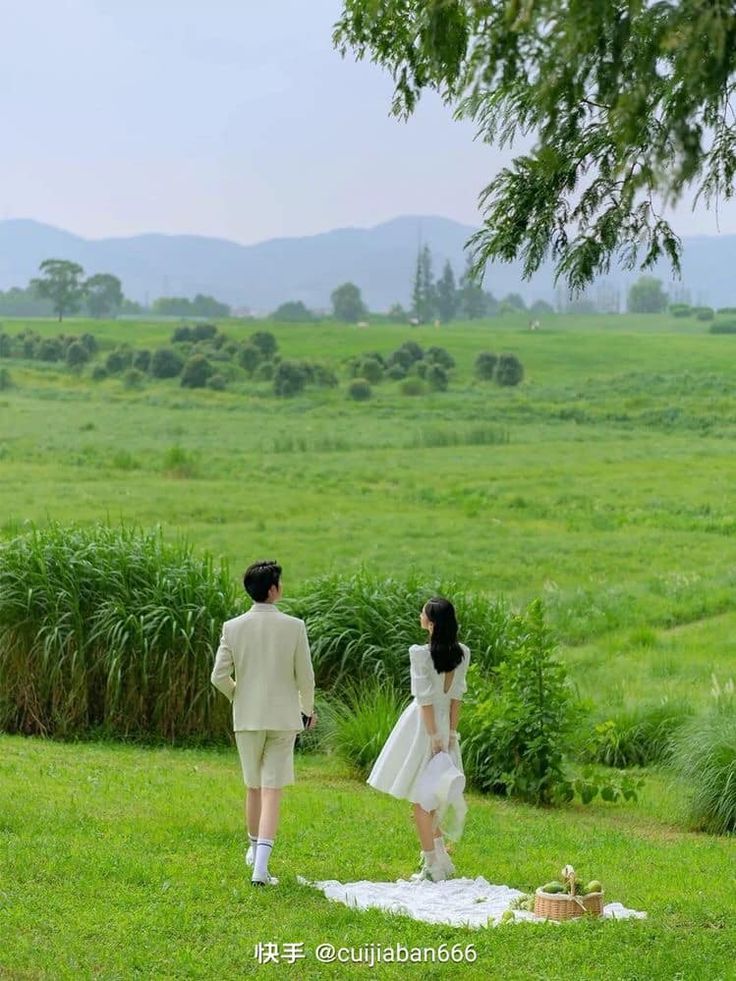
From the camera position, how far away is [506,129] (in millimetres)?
6750

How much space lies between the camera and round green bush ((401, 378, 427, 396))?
73.3m

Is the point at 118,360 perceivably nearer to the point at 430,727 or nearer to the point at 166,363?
the point at 166,363

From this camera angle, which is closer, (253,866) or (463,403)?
(253,866)

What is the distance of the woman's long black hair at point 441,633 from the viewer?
7301 millimetres

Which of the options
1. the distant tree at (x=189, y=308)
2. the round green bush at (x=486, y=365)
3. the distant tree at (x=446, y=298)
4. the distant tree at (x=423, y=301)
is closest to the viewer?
the round green bush at (x=486, y=365)

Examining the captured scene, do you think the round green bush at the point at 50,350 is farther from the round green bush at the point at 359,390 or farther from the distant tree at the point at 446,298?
the distant tree at the point at 446,298

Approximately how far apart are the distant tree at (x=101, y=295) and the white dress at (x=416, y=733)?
100317 millimetres

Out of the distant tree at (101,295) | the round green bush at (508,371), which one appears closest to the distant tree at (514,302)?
the distant tree at (101,295)

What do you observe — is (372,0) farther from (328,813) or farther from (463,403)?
(463,403)

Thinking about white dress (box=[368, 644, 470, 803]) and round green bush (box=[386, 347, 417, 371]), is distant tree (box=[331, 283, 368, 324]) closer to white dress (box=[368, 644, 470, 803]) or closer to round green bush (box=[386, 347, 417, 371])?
round green bush (box=[386, 347, 417, 371])

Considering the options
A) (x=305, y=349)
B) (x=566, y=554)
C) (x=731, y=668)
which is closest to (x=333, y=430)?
(x=305, y=349)

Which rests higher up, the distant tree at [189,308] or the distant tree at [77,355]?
the distant tree at [189,308]

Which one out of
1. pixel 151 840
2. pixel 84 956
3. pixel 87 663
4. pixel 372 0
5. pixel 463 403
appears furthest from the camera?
pixel 463 403

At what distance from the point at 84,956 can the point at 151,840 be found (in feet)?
6.73
